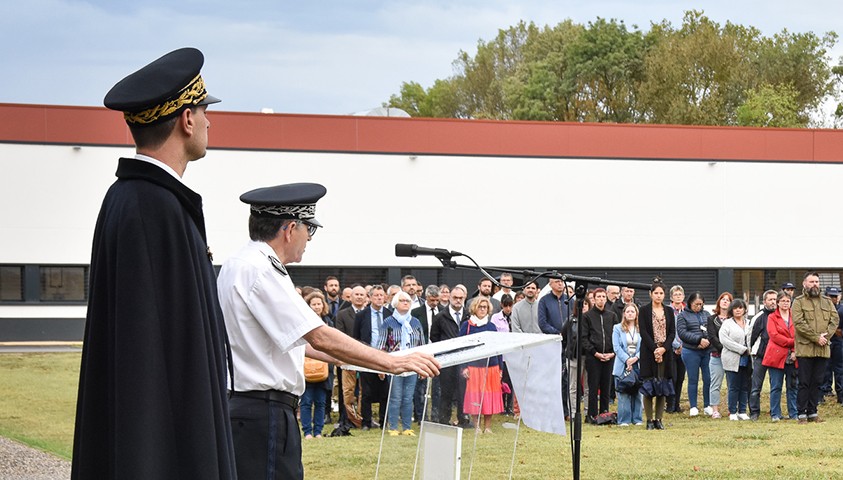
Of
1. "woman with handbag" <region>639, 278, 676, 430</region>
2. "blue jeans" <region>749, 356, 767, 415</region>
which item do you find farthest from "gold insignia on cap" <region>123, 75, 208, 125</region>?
"blue jeans" <region>749, 356, 767, 415</region>

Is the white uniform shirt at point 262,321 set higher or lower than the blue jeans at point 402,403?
higher

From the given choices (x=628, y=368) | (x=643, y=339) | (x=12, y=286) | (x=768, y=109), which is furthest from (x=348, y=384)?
(x=768, y=109)

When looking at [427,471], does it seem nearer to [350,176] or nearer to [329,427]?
[329,427]

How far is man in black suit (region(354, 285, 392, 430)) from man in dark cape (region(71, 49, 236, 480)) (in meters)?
10.7

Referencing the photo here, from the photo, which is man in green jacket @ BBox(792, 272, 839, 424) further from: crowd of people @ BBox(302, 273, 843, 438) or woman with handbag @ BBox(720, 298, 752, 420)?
woman with handbag @ BBox(720, 298, 752, 420)

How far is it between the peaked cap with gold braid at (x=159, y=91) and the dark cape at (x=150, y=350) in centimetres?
16

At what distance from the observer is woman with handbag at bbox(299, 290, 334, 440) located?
13.3 meters

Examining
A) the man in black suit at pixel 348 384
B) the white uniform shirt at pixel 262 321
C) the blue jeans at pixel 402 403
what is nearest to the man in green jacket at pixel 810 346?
the man in black suit at pixel 348 384

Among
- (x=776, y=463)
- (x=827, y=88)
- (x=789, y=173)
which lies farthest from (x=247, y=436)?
(x=827, y=88)

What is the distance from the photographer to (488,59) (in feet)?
281

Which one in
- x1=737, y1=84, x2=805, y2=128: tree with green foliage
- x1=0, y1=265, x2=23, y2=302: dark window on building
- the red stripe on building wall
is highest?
x1=737, y1=84, x2=805, y2=128: tree with green foliage

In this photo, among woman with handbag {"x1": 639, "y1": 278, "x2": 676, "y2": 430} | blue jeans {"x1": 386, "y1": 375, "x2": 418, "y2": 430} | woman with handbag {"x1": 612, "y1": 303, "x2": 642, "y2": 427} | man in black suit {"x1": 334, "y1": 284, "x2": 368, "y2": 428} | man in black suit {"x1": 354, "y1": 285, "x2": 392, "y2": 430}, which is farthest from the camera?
woman with handbag {"x1": 612, "y1": 303, "x2": 642, "y2": 427}

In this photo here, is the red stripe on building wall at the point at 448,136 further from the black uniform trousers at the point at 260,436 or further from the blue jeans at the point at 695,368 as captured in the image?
the black uniform trousers at the point at 260,436

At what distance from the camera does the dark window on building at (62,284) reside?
31609 millimetres
